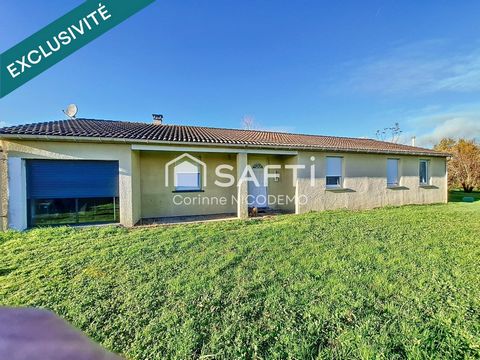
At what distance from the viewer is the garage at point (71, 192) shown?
27.1 feet

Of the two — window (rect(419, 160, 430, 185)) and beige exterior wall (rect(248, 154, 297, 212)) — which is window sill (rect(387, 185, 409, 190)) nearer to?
window (rect(419, 160, 430, 185))

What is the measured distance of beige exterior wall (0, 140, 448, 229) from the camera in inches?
331

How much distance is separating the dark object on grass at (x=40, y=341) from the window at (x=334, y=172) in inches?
A: 473

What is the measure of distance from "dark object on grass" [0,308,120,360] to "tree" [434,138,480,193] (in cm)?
3406

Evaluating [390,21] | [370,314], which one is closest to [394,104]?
[390,21]

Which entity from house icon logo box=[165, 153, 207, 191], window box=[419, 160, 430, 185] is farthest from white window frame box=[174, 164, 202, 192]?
window box=[419, 160, 430, 185]

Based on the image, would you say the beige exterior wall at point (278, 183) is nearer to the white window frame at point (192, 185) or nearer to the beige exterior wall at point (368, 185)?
the beige exterior wall at point (368, 185)

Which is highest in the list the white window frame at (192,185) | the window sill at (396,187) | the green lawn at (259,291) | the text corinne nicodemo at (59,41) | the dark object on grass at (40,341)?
the text corinne nicodemo at (59,41)

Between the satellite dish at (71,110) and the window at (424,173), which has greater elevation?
the satellite dish at (71,110)

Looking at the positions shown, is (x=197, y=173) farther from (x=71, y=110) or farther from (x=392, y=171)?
(x=392, y=171)

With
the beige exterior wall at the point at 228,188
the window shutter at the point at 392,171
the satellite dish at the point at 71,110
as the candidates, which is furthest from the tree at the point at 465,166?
the satellite dish at the point at 71,110

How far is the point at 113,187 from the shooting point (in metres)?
8.96

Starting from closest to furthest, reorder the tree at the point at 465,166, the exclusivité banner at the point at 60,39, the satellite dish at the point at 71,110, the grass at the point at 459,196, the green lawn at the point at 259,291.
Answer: the green lawn at the point at 259,291 → the exclusivité banner at the point at 60,39 → the satellite dish at the point at 71,110 → the grass at the point at 459,196 → the tree at the point at 465,166

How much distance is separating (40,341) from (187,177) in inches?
391
